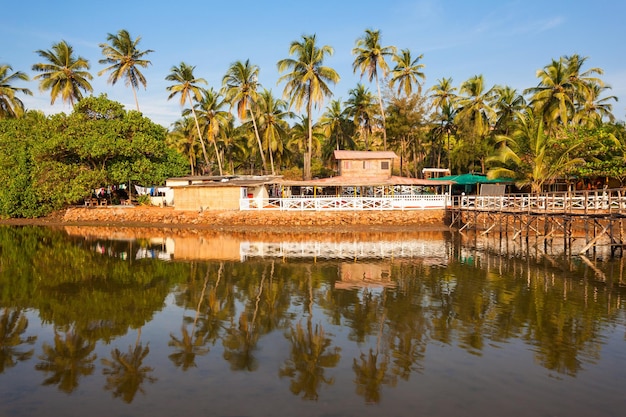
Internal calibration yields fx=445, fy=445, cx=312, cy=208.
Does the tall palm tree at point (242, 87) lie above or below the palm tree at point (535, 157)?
above

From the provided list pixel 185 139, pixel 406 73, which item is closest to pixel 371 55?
pixel 406 73

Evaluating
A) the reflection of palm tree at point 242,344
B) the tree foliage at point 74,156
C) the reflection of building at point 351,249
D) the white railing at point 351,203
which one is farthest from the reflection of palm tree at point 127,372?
the tree foliage at point 74,156

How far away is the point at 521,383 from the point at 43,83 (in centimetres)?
4747

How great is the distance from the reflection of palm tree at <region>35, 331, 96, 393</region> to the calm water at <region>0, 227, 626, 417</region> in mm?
46

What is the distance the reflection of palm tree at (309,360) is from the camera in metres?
8.52

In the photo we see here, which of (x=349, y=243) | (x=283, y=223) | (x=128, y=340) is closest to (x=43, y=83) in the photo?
(x=283, y=223)

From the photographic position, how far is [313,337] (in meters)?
11.1

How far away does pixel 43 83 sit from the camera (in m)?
42.3

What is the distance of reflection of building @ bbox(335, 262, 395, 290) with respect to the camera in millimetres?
16783

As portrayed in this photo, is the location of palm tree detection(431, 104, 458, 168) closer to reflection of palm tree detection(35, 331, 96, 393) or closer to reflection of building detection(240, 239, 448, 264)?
reflection of building detection(240, 239, 448, 264)

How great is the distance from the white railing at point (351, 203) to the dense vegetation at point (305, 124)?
5944 mm

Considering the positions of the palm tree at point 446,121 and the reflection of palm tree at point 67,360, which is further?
the palm tree at point 446,121

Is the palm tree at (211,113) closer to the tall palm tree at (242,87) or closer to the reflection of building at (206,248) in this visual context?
the tall palm tree at (242,87)

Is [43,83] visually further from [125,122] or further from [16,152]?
[125,122]
